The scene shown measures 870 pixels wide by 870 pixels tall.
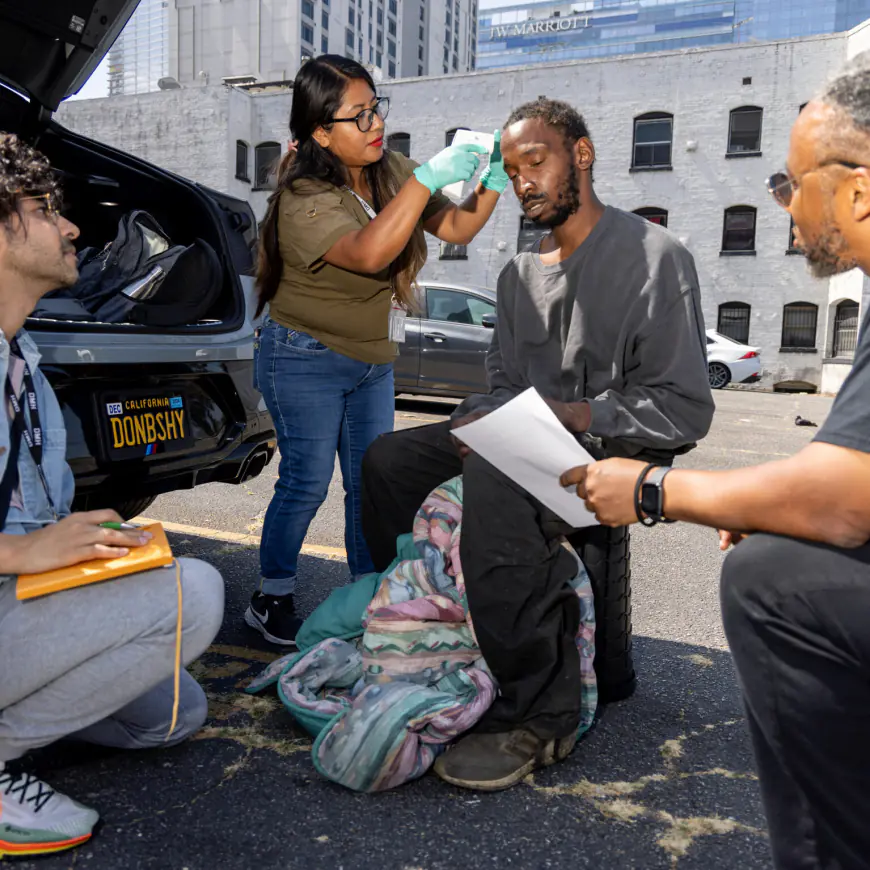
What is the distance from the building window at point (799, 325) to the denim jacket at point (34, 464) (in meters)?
23.4

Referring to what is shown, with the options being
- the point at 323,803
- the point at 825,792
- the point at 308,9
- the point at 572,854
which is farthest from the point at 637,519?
the point at 308,9

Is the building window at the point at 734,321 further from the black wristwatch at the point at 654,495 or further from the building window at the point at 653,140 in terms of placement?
the black wristwatch at the point at 654,495

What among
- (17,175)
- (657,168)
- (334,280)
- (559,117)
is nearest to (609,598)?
(334,280)

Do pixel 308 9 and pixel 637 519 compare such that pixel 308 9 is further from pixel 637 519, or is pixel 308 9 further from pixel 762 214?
pixel 637 519

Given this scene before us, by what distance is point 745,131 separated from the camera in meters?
22.8

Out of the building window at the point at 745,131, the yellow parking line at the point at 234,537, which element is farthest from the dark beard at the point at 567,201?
the building window at the point at 745,131

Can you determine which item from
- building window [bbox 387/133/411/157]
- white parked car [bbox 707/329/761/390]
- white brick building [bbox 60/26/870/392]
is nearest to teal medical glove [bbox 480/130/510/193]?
white parked car [bbox 707/329/761/390]

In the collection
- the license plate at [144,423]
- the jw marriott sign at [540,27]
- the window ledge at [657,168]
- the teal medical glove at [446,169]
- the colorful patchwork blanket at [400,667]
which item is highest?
the jw marriott sign at [540,27]

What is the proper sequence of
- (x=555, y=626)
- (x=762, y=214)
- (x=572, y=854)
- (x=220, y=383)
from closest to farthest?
(x=572, y=854), (x=555, y=626), (x=220, y=383), (x=762, y=214)

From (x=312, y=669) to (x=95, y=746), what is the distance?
61 cm

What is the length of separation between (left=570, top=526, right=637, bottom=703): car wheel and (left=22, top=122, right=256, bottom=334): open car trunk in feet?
5.40

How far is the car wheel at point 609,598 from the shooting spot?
2549 mm

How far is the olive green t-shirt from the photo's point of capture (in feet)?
9.22

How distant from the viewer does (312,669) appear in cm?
255
